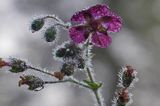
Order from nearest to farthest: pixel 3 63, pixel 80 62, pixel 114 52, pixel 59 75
Result: pixel 80 62
pixel 59 75
pixel 3 63
pixel 114 52

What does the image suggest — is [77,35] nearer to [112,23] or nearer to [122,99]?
[112,23]

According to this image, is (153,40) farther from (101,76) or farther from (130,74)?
(130,74)

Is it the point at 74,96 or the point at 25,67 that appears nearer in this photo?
the point at 25,67

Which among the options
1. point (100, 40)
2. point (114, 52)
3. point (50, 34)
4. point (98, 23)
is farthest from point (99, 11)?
point (114, 52)

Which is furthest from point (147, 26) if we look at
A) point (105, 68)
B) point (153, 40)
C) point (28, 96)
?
point (28, 96)

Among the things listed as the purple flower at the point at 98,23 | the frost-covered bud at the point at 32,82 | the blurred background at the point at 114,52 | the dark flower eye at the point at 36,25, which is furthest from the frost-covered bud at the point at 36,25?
the blurred background at the point at 114,52

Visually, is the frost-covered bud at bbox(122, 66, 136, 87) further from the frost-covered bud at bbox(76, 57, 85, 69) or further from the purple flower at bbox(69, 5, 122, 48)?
the frost-covered bud at bbox(76, 57, 85, 69)
